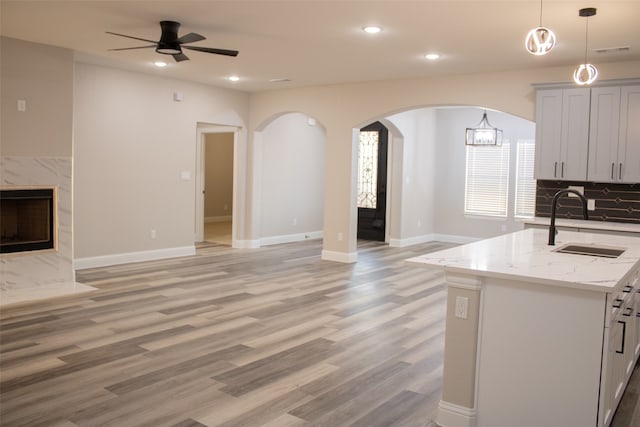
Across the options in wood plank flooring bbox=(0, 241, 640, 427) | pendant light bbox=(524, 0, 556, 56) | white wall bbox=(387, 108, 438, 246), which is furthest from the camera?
white wall bbox=(387, 108, 438, 246)

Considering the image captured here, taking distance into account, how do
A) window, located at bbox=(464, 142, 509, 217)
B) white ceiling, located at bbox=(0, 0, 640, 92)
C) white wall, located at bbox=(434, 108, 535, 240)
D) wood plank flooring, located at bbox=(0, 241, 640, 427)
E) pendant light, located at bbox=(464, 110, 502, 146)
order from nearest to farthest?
wood plank flooring, located at bbox=(0, 241, 640, 427) → white ceiling, located at bbox=(0, 0, 640, 92) → pendant light, located at bbox=(464, 110, 502, 146) → window, located at bbox=(464, 142, 509, 217) → white wall, located at bbox=(434, 108, 535, 240)

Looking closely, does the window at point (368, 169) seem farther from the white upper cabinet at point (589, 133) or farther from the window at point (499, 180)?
the white upper cabinet at point (589, 133)

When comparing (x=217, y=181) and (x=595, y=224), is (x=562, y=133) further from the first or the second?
(x=217, y=181)

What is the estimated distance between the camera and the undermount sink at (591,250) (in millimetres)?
3852

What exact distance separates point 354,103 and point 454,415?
5943 mm

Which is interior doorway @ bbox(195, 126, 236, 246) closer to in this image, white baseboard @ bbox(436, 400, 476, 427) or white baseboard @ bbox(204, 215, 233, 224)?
white baseboard @ bbox(204, 215, 233, 224)

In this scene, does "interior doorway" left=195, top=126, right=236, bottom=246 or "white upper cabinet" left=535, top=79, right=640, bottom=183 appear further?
"interior doorway" left=195, top=126, right=236, bottom=246

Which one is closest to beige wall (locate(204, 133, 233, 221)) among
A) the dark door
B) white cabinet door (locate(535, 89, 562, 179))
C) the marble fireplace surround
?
the dark door

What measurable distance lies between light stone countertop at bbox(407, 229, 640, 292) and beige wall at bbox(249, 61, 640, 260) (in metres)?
3.22

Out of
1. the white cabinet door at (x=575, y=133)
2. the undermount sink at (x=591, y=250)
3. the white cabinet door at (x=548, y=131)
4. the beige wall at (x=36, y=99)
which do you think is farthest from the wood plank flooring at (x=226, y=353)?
the white cabinet door at (x=575, y=133)

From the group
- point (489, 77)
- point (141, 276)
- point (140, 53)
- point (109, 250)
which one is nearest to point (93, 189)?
point (109, 250)

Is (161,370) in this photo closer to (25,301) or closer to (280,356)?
(280,356)

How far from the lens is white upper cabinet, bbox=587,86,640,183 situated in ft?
19.5

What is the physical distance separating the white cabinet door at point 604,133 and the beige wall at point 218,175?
9018 millimetres
